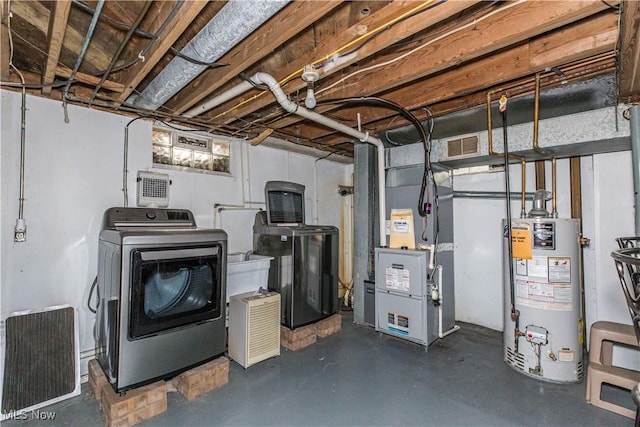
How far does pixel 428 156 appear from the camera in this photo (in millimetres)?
3271

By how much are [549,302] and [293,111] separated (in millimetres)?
2828

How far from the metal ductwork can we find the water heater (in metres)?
2.75

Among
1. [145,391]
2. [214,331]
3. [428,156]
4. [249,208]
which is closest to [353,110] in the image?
[428,156]

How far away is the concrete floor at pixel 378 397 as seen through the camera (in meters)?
2.11

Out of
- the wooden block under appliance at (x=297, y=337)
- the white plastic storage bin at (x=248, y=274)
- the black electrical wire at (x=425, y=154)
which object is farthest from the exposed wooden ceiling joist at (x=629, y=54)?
the wooden block under appliance at (x=297, y=337)

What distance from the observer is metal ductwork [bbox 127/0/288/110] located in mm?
1575

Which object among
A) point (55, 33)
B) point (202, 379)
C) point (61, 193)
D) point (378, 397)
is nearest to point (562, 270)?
point (378, 397)

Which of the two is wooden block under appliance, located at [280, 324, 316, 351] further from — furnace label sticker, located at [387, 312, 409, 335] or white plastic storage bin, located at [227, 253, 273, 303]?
furnace label sticker, located at [387, 312, 409, 335]

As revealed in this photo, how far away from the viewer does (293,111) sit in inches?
107

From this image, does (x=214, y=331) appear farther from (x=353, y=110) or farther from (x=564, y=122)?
(x=564, y=122)

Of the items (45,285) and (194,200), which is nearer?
(45,285)

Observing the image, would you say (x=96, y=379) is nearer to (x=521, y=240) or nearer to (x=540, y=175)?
(x=521, y=240)

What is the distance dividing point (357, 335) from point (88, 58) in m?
3.76

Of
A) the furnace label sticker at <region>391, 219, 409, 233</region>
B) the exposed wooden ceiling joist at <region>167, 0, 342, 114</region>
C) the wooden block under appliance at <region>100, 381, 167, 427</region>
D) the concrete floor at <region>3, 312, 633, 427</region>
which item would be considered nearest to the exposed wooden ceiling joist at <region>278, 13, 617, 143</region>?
the exposed wooden ceiling joist at <region>167, 0, 342, 114</region>
